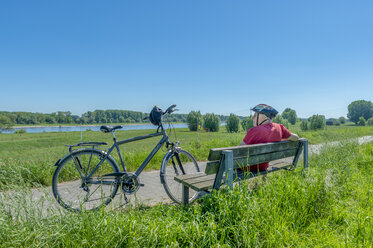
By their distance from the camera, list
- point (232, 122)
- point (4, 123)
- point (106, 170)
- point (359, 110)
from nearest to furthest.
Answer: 1. point (106, 170)
2. point (232, 122)
3. point (4, 123)
4. point (359, 110)

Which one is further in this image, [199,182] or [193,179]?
[193,179]

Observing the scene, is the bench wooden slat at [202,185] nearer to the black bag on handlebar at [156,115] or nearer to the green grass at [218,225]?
the green grass at [218,225]

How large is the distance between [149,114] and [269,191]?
2061mm

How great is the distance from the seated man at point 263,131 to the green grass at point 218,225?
2.44ft

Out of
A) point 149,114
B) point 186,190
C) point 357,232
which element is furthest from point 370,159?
point 149,114

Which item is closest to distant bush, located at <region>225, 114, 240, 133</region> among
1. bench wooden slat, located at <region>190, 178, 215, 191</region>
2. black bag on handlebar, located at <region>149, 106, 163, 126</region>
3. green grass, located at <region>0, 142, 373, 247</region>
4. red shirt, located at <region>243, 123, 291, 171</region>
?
red shirt, located at <region>243, 123, 291, 171</region>

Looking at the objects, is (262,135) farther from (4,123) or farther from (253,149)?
(4,123)

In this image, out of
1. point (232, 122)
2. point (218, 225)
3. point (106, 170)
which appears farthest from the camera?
point (232, 122)

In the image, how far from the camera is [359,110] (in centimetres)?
9725

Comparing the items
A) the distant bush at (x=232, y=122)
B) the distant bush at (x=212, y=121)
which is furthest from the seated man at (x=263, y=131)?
the distant bush at (x=212, y=121)

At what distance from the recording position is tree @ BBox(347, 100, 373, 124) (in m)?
94.3

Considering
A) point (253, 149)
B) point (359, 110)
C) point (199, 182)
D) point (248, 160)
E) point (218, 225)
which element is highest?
point (359, 110)

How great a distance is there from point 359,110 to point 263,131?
123 m

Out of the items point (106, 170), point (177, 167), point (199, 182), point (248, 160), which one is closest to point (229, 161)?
point (248, 160)
